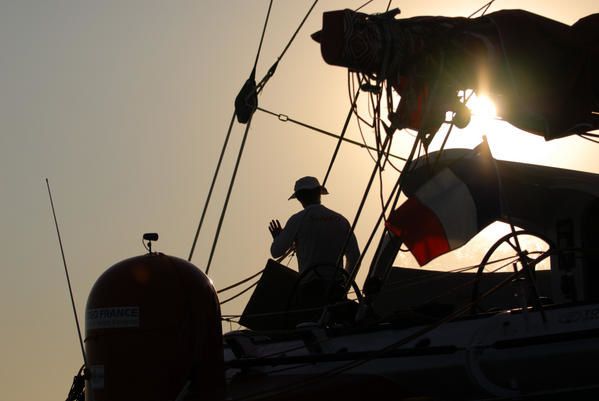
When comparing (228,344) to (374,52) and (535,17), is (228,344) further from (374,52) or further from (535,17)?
(535,17)

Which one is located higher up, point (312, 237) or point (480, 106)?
point (480, 106)

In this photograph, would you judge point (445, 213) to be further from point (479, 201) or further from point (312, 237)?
point (312, 237)

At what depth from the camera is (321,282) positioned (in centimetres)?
944

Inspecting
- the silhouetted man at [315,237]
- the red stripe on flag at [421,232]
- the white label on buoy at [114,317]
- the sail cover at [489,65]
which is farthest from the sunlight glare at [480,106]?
the white label on buoy at [114,317]

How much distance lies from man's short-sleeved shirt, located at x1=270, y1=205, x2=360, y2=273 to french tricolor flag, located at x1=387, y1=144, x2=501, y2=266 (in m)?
0.67

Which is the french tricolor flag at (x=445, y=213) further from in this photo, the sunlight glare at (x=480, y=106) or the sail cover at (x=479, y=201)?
the sunlight glare at (x=480, y=106)

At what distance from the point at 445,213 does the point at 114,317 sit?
3.05 metres

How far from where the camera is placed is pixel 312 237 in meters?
9.83

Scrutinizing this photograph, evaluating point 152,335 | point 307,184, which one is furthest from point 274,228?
point 152,335

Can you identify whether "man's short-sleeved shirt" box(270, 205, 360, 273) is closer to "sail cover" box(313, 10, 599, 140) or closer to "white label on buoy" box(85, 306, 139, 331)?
"sail cover" box(313, 10, 599, 140)

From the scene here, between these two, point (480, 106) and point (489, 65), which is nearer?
point (489, 65)

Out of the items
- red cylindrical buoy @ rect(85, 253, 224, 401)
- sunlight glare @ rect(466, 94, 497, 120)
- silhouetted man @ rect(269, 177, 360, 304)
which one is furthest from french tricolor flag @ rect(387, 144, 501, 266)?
red cylindrical buoy @ rect(85, 253, 224, 401)

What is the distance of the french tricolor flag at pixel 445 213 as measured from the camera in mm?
9305

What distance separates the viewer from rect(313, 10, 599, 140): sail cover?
29.9 feet
